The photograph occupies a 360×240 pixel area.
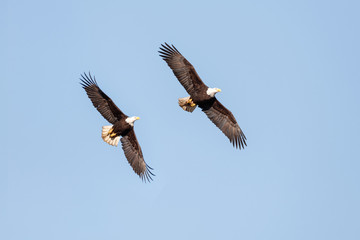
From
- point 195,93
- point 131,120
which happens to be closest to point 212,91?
point 195,93

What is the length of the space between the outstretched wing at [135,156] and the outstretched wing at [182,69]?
7.25ft

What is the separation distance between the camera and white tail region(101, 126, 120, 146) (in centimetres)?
1952

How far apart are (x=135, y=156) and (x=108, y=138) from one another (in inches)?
36.6

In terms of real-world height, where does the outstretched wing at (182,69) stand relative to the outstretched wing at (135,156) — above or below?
above

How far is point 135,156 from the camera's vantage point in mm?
19828

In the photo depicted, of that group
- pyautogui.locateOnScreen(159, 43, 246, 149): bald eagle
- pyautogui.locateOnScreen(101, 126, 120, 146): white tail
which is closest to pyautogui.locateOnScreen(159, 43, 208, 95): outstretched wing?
pyautogui.locateOnScreen(159, 43, 246, 149): bald eagle

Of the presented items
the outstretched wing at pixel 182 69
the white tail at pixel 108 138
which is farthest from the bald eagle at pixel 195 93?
the white tail at pixel 108 138

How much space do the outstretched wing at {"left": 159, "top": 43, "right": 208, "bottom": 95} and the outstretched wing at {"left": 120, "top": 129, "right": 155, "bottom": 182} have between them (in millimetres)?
2208

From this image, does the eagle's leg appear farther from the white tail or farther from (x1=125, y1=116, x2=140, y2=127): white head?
the white tail

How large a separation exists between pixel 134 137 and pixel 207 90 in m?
2.45

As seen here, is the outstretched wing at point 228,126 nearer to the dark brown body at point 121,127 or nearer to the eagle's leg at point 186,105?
the eagle's leg at point 186,105

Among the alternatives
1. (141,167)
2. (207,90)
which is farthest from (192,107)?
(141,167)

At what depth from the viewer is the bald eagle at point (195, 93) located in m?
19.0

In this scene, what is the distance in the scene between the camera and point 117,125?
62.9 ft
